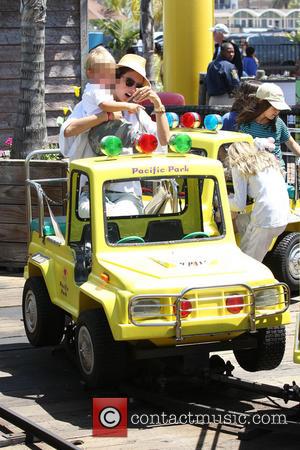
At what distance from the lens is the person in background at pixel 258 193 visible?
896cm

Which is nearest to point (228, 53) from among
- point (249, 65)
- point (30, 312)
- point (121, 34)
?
point (249, 65)

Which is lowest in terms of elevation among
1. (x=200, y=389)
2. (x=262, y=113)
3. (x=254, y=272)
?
(x=200, y=389)

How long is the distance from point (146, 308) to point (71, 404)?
0.90m

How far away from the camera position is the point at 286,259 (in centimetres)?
985

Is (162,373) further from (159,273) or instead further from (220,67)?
(220,67)

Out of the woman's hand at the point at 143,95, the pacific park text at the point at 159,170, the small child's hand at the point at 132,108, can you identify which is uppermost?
the woman's hand at the point at 143,95

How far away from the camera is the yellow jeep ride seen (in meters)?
6.63

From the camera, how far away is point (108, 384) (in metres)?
6.84

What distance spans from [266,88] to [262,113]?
325 millimetres

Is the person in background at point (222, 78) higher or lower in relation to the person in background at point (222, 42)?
lower

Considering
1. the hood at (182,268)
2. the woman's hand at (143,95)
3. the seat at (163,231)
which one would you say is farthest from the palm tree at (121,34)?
the hood at (182,268)

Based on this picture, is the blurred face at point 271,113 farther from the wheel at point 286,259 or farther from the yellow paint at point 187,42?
the yellow paint at point 187,42

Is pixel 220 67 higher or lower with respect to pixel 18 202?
higher

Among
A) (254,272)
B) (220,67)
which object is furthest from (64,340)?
(220,67)
